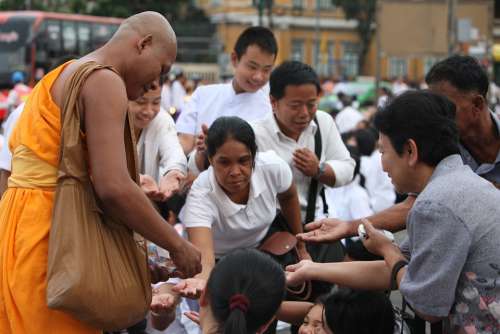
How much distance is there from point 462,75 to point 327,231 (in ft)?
3.23

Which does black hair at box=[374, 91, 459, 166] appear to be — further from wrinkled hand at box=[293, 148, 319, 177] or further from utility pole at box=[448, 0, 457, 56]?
utility pole at box=[448, 0, 457, 56]

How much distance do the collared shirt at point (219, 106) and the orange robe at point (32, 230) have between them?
7.93 ft

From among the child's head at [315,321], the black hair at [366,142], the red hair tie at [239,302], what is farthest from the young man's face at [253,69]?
the black hair at [366,142]

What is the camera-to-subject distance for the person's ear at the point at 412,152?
323cm

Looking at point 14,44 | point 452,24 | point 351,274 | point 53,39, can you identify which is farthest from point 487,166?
point 53,39

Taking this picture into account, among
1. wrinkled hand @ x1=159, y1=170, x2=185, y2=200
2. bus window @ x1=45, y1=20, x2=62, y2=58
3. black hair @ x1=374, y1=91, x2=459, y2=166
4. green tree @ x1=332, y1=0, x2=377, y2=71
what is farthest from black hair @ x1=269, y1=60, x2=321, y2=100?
green tree @ x1=332, y1=0, x2=377, y2=71

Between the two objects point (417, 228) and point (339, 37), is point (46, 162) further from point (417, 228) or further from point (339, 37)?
point (339, 37)

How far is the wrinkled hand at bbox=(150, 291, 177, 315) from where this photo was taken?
12.8 ft

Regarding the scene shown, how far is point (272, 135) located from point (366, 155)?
5195 millimetres

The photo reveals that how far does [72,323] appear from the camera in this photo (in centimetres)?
349

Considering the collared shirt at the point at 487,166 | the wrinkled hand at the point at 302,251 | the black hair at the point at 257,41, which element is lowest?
the wrinkled hand at the point at 302,251

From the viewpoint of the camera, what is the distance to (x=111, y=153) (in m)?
3.37

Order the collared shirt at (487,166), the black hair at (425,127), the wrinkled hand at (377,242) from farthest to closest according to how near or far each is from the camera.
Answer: the collared shirt at (487,166), the wrinkled hand at (377,242), the black hair at (425,127)

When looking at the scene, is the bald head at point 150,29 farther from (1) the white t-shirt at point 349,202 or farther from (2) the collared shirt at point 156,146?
(1) the white t-shirt at point 349,202
